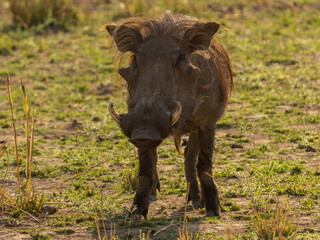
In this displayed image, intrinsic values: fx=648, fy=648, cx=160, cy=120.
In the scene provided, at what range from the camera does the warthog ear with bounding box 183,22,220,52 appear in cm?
487

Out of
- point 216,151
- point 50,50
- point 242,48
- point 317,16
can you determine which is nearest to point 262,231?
point 216,151

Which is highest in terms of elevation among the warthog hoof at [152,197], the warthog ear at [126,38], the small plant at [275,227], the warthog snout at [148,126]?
the warthog ear at [126,38]

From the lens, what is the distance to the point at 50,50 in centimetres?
1084

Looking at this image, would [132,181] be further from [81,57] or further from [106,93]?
[81,57]

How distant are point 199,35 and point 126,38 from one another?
1.82 ft

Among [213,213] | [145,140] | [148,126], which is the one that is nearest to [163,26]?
[148,126]

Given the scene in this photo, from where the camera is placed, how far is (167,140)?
7.28m

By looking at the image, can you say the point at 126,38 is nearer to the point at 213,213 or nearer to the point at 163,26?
the point at 163,26

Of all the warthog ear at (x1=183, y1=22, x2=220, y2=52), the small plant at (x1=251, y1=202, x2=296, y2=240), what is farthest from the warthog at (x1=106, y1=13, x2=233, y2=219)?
the small plant at (x1=251, y1=202, x2=296, y2=240)

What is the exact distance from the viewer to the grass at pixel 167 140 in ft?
16.3

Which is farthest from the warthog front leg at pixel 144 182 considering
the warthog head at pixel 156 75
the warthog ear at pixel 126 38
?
the warthog ear at pixel 126 38

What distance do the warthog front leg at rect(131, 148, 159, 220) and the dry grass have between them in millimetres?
7346

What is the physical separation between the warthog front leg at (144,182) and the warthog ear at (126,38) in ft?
2.70

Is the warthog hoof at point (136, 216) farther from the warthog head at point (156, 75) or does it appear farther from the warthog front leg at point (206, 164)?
the warthog head at point (156, 75)
